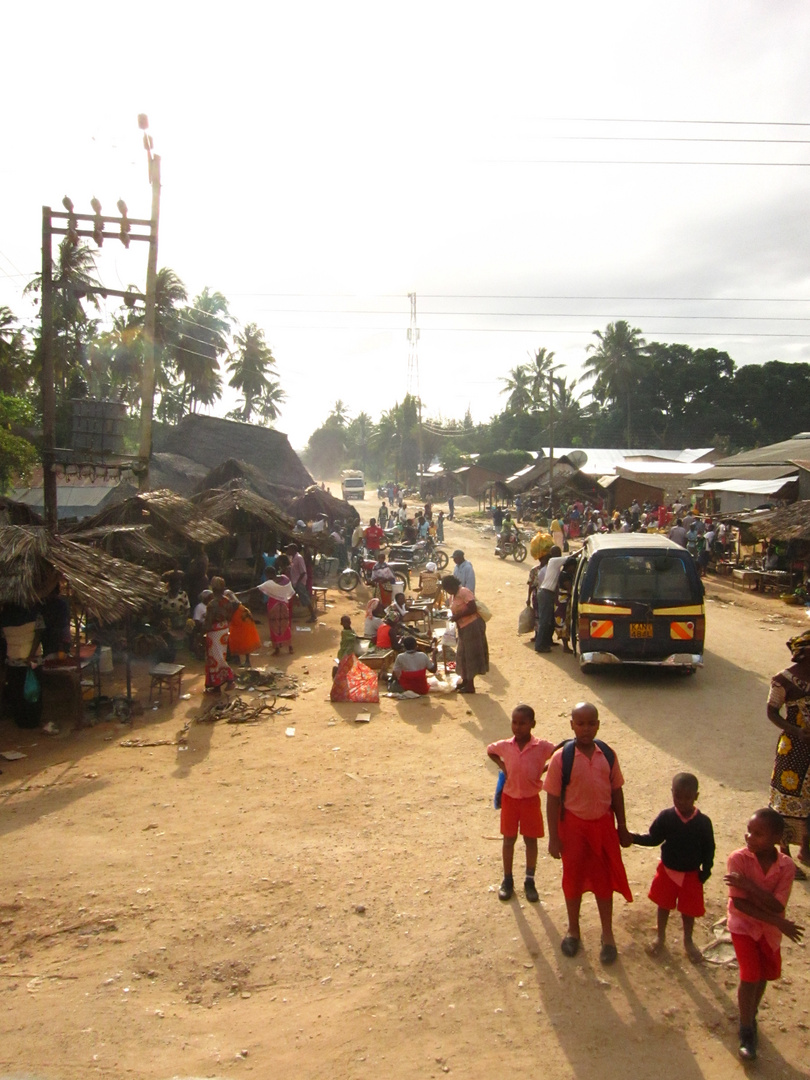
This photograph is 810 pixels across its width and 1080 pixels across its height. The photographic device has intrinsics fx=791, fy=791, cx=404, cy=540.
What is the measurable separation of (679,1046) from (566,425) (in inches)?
2507

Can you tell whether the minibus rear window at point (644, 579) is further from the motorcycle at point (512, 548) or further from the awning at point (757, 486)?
the motorcycle at point (512, 548)

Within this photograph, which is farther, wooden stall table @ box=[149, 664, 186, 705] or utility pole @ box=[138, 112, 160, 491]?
utility pole @ box=[138, 112, 160, 491]

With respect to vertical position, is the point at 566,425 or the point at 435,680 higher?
the point at 566,425

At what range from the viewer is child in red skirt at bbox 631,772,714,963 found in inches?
156

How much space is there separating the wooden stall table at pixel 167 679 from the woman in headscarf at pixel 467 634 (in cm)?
351

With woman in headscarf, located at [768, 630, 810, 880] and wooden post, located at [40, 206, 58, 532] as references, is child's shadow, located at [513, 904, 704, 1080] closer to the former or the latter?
woman in headscarf, located at [768, 630, 810, 880]

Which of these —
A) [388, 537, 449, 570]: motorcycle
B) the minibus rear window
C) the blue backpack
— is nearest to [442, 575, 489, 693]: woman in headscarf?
the minibus rear window

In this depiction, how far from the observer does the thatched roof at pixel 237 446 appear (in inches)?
1075

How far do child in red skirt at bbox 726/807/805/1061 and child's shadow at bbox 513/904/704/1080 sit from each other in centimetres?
31

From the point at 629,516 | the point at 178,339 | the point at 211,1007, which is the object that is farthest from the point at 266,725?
the point at 178,339

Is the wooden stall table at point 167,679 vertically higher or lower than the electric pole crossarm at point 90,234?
lower

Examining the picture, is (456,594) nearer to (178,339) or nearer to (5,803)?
(5,803)

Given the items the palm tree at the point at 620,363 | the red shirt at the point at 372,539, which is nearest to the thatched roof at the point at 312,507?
the red shirt at the point at 372,539

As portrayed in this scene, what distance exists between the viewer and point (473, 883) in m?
4.99
